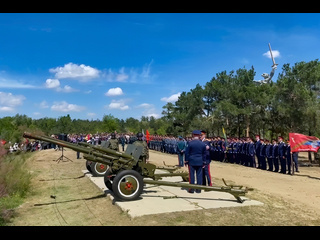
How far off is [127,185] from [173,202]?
47.2 inches

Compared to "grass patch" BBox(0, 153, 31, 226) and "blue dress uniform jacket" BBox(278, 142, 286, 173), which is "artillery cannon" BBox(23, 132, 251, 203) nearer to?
"grass patch" BBox(0, 153, 31, 226)

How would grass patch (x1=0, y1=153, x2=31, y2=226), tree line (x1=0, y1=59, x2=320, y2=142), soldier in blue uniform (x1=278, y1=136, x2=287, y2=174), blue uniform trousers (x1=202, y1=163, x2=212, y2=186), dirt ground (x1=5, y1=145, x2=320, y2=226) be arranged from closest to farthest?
dirt ground (x1=5, y1=145, x2=320, y2=226)
grass patch (x1=0, y1=153, x2=31, y2=226)
blue uniform trousers (x1=202, y1=163, x2=212, y2=186)
soldier in blue uniform (x1=278, y1=136, x2=287, y2=174)
tree line (x1=0, y1=59, x2=320, y2=142)

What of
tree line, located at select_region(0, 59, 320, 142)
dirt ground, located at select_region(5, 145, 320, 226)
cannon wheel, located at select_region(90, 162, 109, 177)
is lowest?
dirt ground, located at select_region(5, 145, 320, 226)

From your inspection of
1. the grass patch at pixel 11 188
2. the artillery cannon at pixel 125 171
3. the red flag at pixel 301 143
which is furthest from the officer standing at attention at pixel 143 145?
the red flag at pixel 301 143

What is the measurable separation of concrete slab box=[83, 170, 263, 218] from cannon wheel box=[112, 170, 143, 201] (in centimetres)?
15

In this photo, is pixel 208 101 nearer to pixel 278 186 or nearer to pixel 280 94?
pixel 280 94

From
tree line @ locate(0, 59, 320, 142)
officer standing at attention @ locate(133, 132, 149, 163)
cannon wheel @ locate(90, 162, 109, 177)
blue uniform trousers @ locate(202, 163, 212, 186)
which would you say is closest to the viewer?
officer standing at attention @ locate(133, 132, 149, 163)

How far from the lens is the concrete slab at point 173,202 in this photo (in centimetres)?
682

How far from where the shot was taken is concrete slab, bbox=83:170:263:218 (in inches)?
269

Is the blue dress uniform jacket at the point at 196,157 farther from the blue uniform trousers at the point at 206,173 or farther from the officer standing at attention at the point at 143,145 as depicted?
the officer standing at attention at the point at 143,145

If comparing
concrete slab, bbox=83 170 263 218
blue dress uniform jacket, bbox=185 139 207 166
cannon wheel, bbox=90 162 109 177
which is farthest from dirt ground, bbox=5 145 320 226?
blue dress uniform jacket, bbox=185 139 207 166
